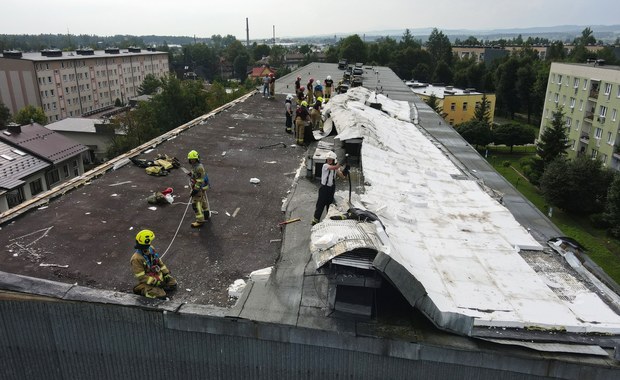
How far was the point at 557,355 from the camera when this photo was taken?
16.6 ft

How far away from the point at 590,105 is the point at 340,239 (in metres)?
47.8

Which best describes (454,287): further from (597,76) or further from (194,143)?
(597,76)

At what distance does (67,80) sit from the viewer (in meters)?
65.9

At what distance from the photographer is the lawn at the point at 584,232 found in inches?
1011

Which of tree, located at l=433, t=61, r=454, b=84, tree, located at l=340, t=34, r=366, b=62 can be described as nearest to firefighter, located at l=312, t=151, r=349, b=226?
tree, located at l=433, t=61, r=454, b=84

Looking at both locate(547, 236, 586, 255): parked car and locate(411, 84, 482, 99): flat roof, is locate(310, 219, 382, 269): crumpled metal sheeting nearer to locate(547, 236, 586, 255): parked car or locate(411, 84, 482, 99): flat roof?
locate(547, 236, 586, 255): parked car

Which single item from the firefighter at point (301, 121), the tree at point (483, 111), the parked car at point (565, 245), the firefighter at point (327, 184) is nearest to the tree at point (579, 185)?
the tree at point (483, 111)

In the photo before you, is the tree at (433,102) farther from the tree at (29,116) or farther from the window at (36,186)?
the tree at (29,116)

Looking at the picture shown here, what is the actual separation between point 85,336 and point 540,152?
4313cm

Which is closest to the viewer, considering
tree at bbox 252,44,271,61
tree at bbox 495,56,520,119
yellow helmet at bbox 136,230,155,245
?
yellow helmet at bbox 136,230,155,245

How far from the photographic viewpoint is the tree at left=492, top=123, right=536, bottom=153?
49125mm

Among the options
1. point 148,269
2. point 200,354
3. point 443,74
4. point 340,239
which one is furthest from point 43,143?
point 443,74

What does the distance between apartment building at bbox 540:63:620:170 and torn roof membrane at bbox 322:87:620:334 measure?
32.3 metres

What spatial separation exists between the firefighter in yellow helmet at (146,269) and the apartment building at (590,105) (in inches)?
1541
